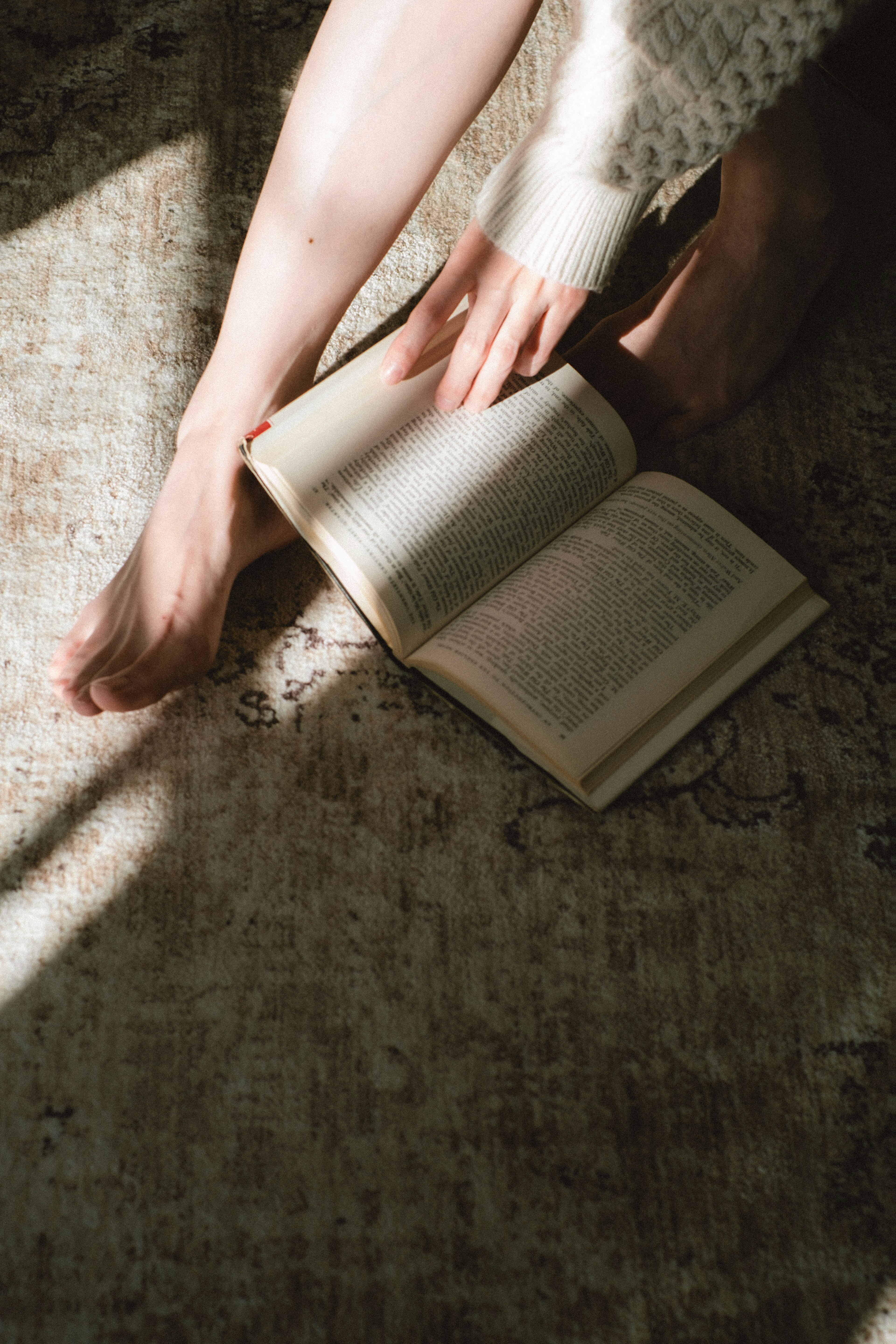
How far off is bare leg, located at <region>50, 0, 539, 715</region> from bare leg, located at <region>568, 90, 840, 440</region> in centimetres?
26

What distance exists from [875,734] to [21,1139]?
758 millimetres

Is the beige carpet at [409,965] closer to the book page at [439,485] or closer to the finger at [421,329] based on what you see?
the book page at [439,485]

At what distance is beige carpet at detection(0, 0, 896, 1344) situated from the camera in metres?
0.59

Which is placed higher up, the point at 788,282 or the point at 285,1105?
the point at 788,282

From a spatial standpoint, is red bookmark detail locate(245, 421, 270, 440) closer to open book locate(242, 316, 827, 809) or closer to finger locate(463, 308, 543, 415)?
open book locate(242, 316, 827, 809)

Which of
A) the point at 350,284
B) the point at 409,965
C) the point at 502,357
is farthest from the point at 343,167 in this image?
the point at 409,965

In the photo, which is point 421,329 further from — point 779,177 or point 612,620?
point 779,177

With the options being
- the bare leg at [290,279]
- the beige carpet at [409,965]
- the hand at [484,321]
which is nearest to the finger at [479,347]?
→ the hand at [484,321]

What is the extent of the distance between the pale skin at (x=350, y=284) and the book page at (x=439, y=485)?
0.03 metres

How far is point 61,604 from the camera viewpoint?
2.64 feet

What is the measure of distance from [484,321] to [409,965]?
20.8 inches

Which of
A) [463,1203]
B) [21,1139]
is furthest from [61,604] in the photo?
[463,1203]

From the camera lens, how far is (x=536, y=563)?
0.77m

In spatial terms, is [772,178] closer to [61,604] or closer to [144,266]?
[144,266]
